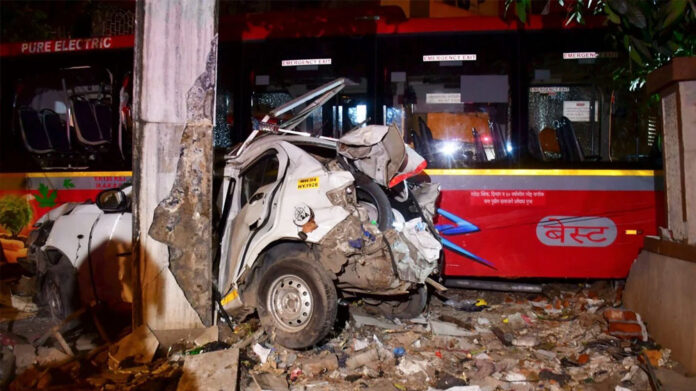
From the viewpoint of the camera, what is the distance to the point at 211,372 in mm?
3904

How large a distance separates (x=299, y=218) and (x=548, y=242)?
3599 mm

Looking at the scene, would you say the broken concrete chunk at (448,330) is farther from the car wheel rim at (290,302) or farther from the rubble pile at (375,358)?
the car wheel rim at (290,302)

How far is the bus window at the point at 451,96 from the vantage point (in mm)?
6285

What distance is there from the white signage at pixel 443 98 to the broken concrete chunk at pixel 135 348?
4.26 metres

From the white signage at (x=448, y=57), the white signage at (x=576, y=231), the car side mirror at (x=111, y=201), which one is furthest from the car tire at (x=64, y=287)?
the white signage at (x=576, y=231)

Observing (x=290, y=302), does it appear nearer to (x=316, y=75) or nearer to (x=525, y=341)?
(x=525, y=341)

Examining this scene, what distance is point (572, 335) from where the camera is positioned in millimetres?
5289

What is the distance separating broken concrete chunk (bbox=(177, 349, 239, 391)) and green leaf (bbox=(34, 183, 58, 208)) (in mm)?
4608

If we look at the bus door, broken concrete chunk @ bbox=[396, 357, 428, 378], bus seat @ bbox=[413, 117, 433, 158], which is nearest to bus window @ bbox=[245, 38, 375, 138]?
the bus door

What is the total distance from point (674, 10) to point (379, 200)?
310 cm

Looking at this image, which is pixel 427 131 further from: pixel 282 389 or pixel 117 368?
pixel 117 368

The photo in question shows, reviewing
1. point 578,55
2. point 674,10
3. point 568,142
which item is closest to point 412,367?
point 568,142

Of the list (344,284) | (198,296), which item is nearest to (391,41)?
(344,284)

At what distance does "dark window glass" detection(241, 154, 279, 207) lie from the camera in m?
5.35
